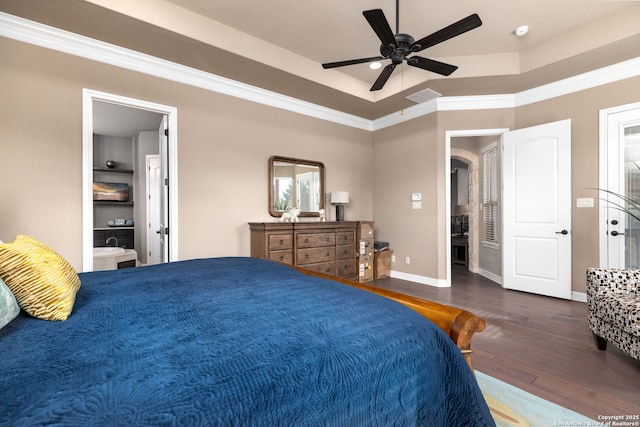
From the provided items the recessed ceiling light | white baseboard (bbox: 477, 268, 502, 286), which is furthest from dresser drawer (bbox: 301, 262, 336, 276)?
the recessed ceiling light

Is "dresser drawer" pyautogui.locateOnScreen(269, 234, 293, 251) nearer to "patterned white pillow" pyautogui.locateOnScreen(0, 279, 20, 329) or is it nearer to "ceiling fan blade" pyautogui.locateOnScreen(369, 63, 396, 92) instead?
"ceiling fan blade" pyautogui.locateOnScreen(369, 63, 396, 92)

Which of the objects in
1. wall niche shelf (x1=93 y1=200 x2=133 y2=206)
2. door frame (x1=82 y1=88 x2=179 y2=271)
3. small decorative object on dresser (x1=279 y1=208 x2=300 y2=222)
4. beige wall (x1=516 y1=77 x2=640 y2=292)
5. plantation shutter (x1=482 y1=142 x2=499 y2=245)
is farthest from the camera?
wall niche shelf (x1=93 y1=200 x2=133 y2=206)

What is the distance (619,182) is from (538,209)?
0.82 meters

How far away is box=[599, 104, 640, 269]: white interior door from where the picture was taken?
3.31 metres

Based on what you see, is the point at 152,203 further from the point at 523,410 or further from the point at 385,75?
the point at 523,410

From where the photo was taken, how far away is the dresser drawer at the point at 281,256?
3.70m

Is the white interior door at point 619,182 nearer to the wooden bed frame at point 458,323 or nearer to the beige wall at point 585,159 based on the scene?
the beige wall at point 585,159

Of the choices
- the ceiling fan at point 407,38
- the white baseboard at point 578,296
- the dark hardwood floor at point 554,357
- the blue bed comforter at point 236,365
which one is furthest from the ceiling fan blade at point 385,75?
the white baseboard at point 578,296

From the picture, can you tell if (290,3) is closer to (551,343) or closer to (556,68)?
(556,68)

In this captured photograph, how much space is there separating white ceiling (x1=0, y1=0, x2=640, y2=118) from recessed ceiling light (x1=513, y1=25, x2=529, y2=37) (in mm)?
55

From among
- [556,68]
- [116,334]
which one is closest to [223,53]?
[116,334]

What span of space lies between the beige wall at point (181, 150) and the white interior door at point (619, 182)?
3228 millimetres

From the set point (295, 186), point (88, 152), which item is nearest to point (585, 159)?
point (295, 186)

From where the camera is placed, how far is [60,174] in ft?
9.09
